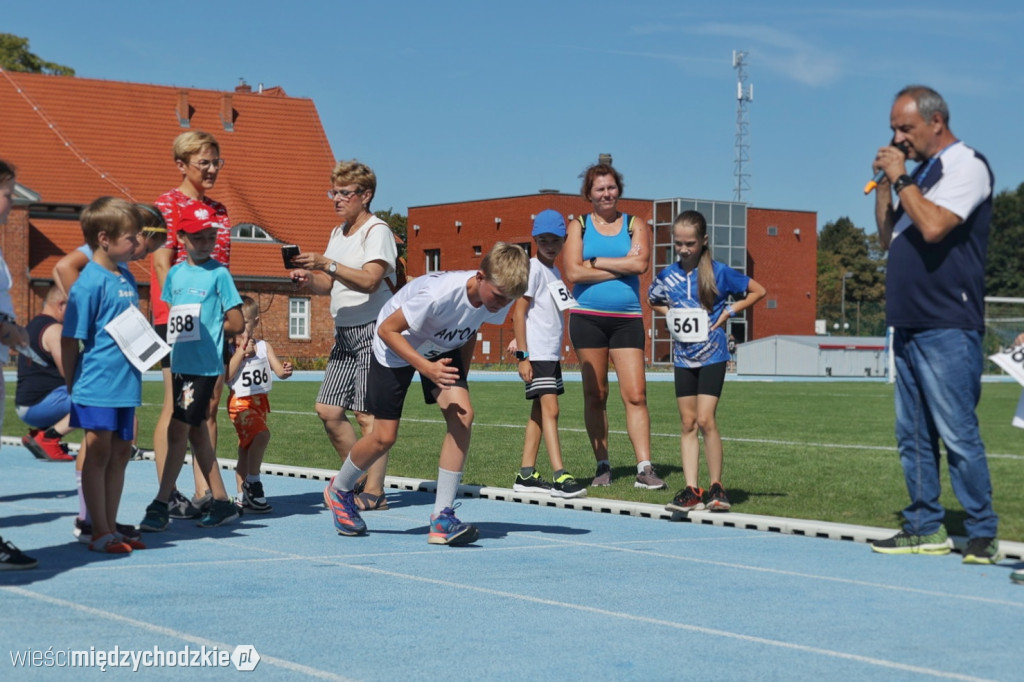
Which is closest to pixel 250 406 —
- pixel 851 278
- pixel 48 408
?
pixel 48 408

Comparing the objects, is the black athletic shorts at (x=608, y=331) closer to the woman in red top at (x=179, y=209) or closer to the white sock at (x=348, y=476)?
the white sock at (x=348, y=476)

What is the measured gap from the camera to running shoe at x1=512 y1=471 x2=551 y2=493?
9.98 m

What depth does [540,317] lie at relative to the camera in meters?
10.5

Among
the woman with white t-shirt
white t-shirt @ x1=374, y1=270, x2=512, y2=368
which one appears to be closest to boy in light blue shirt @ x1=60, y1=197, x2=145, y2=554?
white t-shirt @ x1=374, y1=270, x2=512, y2=368

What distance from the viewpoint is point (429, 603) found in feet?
18.8

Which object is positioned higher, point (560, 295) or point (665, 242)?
point (665, 242)

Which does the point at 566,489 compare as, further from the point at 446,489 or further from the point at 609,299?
the point at 446,489

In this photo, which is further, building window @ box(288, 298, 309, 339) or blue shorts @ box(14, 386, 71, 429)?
building window @ box(288, 298, 309, 339)

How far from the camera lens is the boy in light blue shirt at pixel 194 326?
777 centimetres

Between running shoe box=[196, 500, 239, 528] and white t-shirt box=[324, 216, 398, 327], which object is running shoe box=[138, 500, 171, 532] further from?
white t-shirt box=[324, 216, 398, 327]

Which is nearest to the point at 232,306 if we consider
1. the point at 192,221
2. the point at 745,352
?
the point at 192,221

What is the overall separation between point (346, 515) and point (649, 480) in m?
3.16

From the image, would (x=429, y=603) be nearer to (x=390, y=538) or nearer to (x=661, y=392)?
(x=390, y=538)

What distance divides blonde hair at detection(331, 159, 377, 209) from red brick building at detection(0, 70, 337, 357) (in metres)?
44.4
